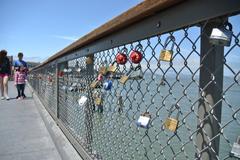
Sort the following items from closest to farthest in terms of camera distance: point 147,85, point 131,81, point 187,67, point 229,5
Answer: point 229,5, point 187,67, point 147,85, point 131,81

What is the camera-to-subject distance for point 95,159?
2.93m

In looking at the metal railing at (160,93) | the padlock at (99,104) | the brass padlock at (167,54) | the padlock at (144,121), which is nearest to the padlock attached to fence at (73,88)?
the metal railing at (160,93)

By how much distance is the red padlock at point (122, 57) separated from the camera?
2.23 meters

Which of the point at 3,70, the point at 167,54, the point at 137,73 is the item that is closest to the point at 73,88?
the point at 137,73

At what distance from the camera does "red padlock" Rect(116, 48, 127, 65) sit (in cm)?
223

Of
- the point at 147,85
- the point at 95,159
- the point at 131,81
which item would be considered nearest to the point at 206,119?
the point at 147,85

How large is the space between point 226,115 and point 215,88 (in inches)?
20.8

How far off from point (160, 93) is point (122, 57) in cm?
48

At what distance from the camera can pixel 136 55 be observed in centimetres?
203

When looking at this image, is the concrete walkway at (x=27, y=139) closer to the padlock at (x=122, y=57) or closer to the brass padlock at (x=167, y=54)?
the padlock at (x=122, y=57)

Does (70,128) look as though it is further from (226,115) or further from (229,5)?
(229,5)

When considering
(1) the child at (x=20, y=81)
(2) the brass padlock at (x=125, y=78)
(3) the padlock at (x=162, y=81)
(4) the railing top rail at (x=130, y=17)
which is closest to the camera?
(4) the railing top rail at (x=130, y=17)

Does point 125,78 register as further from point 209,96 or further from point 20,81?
point 20,81

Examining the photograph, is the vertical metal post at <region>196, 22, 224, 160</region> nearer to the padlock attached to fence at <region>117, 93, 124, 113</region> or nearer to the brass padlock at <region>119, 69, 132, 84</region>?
the brass padlock at <region>119, 69, 132, 84</region>
